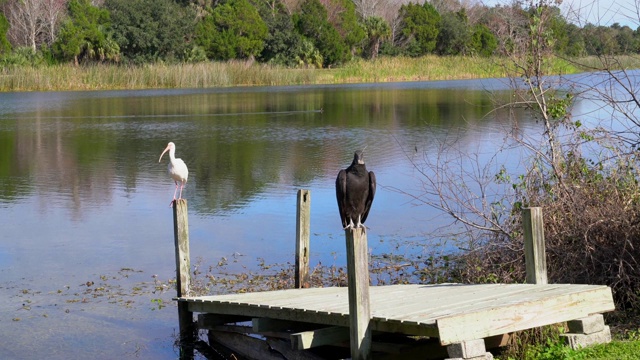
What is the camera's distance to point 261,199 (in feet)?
49.8

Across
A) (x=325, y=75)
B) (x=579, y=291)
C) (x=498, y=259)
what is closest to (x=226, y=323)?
(x=498, y=259)

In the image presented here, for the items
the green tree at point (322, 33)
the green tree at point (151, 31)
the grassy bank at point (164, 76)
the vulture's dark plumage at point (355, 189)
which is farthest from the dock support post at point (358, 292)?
the green tree at point (322, 33)

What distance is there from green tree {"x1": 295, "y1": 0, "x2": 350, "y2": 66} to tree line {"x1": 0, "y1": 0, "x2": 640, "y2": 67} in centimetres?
6

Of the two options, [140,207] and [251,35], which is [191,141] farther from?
[251,35]

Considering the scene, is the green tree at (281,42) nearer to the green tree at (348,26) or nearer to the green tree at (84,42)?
the green tree at (348,26)

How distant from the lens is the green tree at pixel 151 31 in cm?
5453

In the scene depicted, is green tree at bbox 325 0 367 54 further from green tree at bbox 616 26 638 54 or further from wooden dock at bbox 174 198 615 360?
wooden dock at bbox 174 198 615 360

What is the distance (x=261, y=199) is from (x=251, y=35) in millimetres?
42733

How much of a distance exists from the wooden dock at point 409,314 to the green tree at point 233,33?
48.8m

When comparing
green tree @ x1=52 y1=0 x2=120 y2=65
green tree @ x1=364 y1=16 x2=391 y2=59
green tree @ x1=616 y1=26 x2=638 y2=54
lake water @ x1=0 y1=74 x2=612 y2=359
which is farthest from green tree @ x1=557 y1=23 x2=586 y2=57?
green tree @ x1=364 y1=16 x2=391 y2=59

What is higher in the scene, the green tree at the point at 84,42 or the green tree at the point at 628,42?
the green tree at the point at 84,42

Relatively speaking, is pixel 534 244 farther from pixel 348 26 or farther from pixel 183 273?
pixel 348 26

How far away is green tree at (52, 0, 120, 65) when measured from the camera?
176 ft

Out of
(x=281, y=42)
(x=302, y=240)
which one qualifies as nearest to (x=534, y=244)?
(x=302, y=240)
